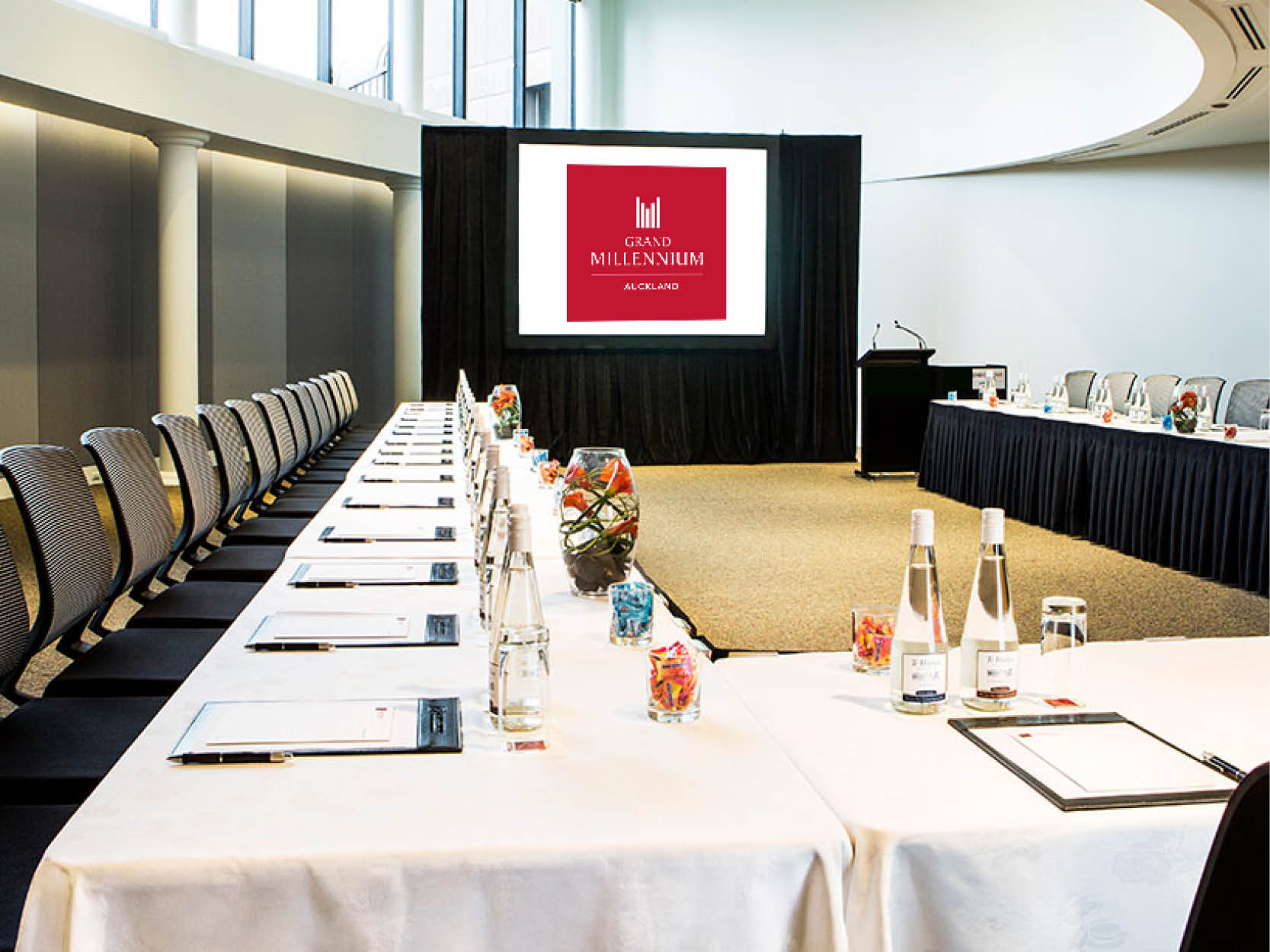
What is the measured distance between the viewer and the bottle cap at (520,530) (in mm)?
1632

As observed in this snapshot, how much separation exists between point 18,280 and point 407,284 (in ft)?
14.6

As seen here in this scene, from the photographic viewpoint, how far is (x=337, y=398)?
9.12 meters

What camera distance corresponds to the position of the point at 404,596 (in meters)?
2.42

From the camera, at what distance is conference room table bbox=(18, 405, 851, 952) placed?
3.98 ft

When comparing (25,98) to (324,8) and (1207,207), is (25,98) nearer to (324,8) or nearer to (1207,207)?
(324,8)

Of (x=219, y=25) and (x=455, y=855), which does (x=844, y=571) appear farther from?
(x=219, y=25)

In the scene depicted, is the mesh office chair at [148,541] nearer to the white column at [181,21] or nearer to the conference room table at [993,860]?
the conference room table at [993,860]

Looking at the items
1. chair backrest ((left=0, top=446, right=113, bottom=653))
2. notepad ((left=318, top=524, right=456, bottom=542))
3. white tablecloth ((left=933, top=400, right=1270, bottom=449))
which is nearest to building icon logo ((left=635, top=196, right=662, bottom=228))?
white tablecloth ((left=933, top=400, right=1270, bottom=449))

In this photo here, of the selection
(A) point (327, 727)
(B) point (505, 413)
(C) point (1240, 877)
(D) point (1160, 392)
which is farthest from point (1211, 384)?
(C) point (1240, 877)

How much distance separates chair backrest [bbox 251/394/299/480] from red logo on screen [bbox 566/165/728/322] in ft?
18.3

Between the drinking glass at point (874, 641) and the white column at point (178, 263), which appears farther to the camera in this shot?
the white column at point (178, 263)

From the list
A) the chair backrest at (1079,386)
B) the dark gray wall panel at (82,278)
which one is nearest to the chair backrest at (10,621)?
the dark gray wall panel at (82,278)

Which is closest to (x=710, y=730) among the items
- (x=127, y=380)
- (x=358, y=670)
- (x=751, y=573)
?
(x=358, y=670)

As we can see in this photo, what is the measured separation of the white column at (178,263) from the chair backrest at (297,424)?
3.35 m
